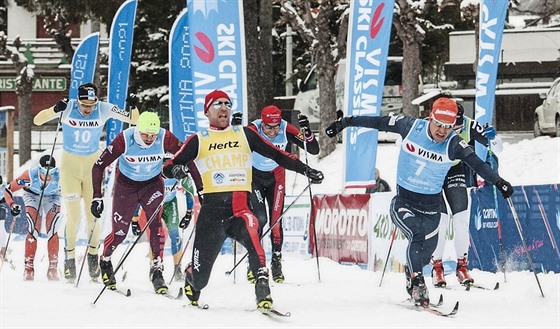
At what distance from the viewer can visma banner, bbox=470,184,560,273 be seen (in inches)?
463

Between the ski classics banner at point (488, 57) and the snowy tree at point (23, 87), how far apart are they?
20369mm

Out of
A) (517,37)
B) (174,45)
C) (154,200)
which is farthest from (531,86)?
(154,200)

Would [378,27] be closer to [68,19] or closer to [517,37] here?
[68,19]

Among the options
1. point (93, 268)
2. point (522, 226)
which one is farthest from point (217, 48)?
point (522, 226)

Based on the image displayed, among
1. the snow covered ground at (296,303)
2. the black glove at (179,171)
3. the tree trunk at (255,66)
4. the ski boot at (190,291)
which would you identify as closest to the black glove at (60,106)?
the snow covered ground at (296,303)

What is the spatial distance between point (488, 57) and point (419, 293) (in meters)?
6.74

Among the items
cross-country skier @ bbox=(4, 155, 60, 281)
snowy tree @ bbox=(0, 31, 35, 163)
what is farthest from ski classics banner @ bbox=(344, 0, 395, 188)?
snowy tree @ bbox=(0, 31, 35, 163)

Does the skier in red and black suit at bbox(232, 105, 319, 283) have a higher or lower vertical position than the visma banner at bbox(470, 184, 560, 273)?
higher

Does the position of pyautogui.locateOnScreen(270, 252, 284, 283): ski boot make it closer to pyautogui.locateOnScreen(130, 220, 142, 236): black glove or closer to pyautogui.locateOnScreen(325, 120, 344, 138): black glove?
pyautogui.locateOnScreen(130, 220, 142, 236): black glove

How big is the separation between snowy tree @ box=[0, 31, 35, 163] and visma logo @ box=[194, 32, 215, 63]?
62.9 feet

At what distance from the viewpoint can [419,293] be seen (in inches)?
347

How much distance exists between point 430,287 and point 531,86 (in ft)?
71.3

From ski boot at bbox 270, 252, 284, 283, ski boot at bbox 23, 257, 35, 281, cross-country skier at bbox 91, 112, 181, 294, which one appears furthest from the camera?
ski boot at bbox 23, 257, 35, 281

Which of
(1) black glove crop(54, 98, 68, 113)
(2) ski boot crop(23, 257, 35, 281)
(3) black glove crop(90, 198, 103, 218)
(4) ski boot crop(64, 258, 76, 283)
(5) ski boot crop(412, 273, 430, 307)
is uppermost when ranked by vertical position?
(1) black glove crop(54, 98, 68, 113)
